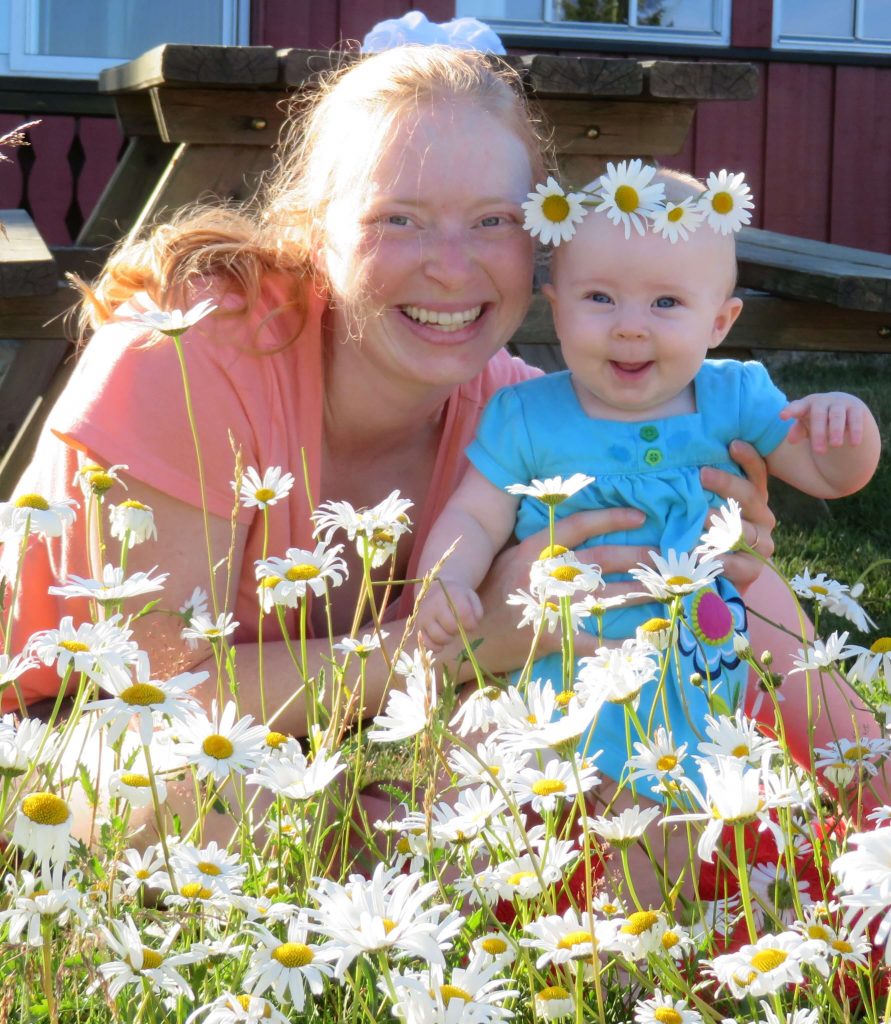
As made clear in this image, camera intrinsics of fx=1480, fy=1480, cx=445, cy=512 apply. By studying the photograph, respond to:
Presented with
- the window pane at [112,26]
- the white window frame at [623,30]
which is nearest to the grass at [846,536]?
the white window frame at [623,30]

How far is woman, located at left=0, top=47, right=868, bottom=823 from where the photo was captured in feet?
7.66

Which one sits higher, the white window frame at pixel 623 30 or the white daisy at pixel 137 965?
the white window frame at pixel 623 30

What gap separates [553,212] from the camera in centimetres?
223

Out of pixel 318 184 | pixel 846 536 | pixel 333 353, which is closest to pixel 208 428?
pixel 333 353

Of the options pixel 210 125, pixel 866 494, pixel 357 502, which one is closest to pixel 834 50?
pixel 866 494

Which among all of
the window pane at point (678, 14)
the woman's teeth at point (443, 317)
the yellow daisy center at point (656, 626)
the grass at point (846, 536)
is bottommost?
the grass at point (846, 536)

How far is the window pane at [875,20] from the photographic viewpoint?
939 centimetres

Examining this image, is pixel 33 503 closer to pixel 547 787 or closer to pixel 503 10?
pixel 547 787

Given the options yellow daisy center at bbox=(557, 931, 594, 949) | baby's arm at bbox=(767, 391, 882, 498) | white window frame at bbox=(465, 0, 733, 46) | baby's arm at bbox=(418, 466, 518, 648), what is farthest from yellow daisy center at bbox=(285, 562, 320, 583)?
white window frame at bbox=(465, 0, 733, 46)

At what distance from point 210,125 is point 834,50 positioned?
20.6 feet

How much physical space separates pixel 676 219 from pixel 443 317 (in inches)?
16.6

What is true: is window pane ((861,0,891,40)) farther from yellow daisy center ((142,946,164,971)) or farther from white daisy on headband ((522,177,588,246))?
yellow daisy center ((142,946,164,971))

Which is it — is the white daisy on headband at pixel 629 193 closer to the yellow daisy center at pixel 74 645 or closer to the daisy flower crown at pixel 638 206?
the daisy flower crown at pixel 638 206

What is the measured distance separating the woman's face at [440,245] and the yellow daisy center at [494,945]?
49.6 inches
